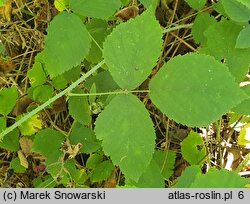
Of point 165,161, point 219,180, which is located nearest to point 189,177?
point 219,180

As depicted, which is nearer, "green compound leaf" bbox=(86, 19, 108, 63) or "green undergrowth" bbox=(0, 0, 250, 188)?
"green undergrowth" bbox=(0, 0, 250, 188)

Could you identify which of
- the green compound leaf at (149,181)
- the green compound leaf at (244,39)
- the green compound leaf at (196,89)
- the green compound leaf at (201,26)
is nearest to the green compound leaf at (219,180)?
the green compound leaf at (196,89)

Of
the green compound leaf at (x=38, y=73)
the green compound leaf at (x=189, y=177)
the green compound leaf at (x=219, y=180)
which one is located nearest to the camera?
the green compound leaf at (x=219, y=180)

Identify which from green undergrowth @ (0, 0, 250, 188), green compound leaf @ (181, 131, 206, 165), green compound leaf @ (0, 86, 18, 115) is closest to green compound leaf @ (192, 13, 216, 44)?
green undergrowth @ (0, 0, 250, 188)

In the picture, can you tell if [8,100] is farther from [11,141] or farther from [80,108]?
[80,108]

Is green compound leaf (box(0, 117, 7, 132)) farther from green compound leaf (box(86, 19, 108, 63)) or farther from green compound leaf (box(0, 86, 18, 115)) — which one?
green compound leaf (box(86, 19, 108, 63))

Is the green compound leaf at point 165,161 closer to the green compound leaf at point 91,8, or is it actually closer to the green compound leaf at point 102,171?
the green compound leaf at point 102,171
